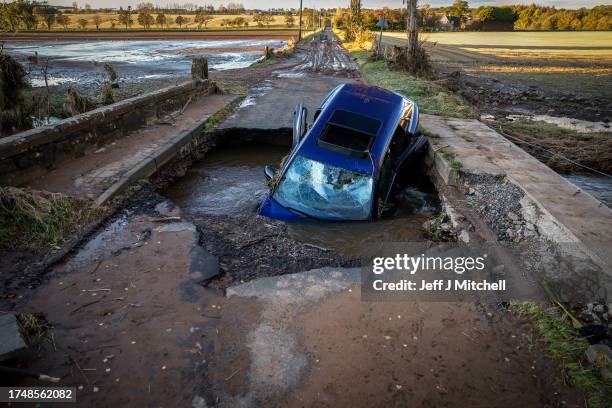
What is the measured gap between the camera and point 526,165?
6387 millimetres

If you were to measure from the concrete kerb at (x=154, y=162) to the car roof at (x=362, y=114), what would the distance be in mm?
2906

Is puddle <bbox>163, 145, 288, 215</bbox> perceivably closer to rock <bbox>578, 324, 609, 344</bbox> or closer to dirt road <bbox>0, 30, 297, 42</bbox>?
rock <bbox>578, 324, 609, 344</bbox>

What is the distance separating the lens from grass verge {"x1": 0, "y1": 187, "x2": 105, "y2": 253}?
14.2 ft

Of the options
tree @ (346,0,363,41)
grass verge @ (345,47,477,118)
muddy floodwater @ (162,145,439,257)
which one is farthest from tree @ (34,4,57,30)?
muddy floodwater @ (162,145,439,257)

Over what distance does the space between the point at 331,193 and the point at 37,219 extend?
12.5ft

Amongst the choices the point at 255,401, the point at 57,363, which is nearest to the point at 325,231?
the point at 255,401

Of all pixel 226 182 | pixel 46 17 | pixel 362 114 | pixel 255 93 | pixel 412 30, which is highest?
pixel 46 17

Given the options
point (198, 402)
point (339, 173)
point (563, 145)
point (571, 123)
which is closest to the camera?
point (198, 402)

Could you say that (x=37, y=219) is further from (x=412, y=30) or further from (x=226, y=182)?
(x=412, y=30)

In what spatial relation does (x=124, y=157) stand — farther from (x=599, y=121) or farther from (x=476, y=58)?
(x=476, y=58)

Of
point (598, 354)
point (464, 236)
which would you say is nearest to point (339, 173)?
point (464, 236)

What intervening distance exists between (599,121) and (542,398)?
36.2 feet

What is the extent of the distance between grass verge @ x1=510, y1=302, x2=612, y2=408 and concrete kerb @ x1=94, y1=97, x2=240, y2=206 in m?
5.49

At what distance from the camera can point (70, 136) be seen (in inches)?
259
